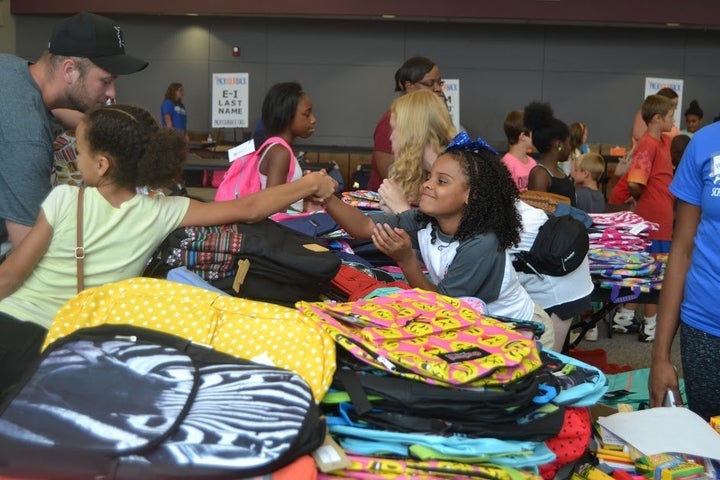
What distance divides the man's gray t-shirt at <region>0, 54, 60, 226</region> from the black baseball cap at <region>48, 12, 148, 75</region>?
22 cm

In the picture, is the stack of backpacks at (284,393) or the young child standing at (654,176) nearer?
the stack of backpacks at (284,393)

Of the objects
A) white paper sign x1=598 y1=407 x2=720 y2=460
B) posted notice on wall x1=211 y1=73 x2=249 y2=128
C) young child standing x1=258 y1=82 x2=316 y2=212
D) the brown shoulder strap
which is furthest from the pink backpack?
posted notice on wall x1=211 y1=73 x2=249 y2=128

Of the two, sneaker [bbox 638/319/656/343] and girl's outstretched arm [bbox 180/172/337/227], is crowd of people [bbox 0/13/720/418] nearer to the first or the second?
girl's outstretched arm [bbox 180/172/337/227]

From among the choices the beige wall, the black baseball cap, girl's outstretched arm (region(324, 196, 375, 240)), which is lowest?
girl's outstretched arm (region(324, 196, 375, 240))

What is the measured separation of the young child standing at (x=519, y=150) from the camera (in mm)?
5305

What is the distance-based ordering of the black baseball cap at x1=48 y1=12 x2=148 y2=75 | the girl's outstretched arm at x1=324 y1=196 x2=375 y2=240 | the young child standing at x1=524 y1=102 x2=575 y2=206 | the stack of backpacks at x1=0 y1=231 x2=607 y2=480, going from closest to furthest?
the stack of backpacks at x1=0 y1=231 x2=607 y2=480 → the black baseball cap at x1=48 y1=12 x2=148 y2=75 → the girl's outstretched arm at x1=324 y1=196 x2=375 y2=240 → the young child standing at x1=524 y1=102 x2=575 y2=206

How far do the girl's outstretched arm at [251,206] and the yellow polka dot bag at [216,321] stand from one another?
0.54 meters

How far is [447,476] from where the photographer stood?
1.58 metres

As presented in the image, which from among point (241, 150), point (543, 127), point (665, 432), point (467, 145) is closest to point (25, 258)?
point (467, 145)

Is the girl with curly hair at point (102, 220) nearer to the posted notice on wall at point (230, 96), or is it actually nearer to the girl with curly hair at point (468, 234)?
the girl with curly hair at point (468, 234)

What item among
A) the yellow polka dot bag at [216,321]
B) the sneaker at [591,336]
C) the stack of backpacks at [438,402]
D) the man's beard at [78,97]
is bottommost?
the sneaker at [591,336]

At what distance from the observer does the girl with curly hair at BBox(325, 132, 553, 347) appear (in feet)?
8.50

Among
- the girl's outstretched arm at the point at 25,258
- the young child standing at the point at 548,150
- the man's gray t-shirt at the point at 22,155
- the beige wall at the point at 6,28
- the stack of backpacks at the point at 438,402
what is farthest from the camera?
the beige wall at the point at 6,28

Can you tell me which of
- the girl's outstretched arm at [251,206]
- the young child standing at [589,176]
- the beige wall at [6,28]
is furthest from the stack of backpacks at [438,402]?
the beige wall at [6,28]
